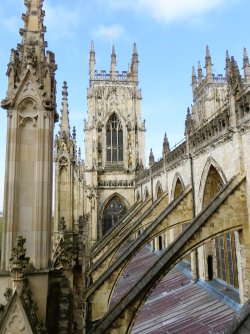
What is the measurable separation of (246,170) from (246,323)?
512 centimetres

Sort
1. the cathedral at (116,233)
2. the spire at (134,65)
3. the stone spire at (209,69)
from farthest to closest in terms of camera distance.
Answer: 1. the stone spire at (209,69)
2. the spire at (134,65)
3. the cathedral at (116,233)

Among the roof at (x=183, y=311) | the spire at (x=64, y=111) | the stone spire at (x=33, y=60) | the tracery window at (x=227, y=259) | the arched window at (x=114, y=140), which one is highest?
the arched window at (x=114, y=140)

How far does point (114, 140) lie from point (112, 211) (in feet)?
25.2

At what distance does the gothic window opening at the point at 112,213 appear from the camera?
3197 cm

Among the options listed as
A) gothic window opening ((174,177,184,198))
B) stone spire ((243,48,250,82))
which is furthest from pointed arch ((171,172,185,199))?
stone spire ((243,48,250,82))

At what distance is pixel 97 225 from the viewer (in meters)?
30.8

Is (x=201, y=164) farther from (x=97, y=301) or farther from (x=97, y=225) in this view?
(x=97, y=225)

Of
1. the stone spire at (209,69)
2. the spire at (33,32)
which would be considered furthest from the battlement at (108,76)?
the spire at (33,32)

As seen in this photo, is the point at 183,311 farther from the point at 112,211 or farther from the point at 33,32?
the point at 112,211

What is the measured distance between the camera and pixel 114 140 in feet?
112

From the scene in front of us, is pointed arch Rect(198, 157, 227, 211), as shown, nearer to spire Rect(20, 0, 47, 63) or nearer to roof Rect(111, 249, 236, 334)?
roof Rect(111, 249, 236, 334)

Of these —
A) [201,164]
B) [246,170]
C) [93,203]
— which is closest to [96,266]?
[201,164]

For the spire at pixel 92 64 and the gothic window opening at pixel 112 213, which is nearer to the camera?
the gothic window opening at pixel 112 213

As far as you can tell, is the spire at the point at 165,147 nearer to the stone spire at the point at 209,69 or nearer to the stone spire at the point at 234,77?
the stone spire at the point at 234,77
